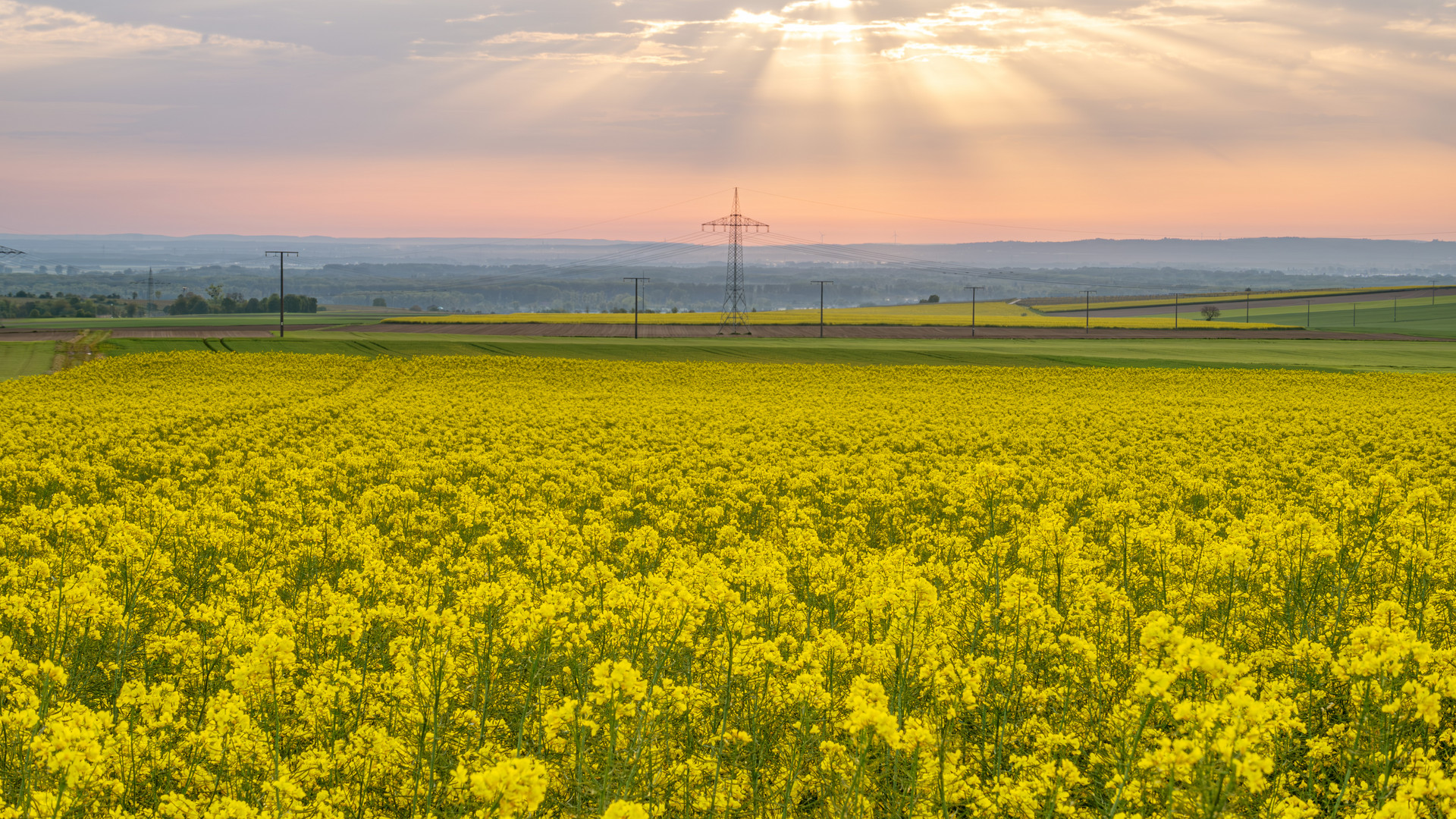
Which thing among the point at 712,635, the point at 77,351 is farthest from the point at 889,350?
the point at 712,635

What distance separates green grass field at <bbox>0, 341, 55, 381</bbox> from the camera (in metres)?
56.7

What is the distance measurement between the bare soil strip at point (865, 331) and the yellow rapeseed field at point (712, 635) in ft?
298

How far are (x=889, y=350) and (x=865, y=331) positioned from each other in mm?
39154

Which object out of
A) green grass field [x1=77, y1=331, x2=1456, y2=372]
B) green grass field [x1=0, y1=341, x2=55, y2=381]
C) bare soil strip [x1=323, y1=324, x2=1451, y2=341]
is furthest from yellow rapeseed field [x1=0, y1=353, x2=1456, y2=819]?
bare soil strip [x1=323, y1=324, x2=1451, y2=341]

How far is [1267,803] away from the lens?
259 inches

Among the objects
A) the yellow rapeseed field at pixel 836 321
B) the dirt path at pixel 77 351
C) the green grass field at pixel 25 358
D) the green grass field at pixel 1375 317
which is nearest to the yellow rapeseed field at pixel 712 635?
the green grass field at pixel 25 358

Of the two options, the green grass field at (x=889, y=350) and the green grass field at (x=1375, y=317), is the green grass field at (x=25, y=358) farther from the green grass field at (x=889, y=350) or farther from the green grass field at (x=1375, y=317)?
the green grass field at (x=1375, y=317)

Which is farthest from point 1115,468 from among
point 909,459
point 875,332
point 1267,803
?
point 875,332

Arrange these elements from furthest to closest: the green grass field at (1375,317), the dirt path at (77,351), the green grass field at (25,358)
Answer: the green grass field at (1375,317) < the dirt path at (77,351) < the green grass field at (25,358)

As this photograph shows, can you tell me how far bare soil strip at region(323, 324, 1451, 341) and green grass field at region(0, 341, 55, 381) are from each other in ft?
137

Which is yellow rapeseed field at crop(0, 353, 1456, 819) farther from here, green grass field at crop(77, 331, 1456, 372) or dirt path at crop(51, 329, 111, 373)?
green grass field at crop(77, 331, 1456, 372)

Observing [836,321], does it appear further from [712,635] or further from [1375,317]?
[712,635]

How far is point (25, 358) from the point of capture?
216 ft

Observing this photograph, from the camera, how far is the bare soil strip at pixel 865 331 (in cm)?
11456
